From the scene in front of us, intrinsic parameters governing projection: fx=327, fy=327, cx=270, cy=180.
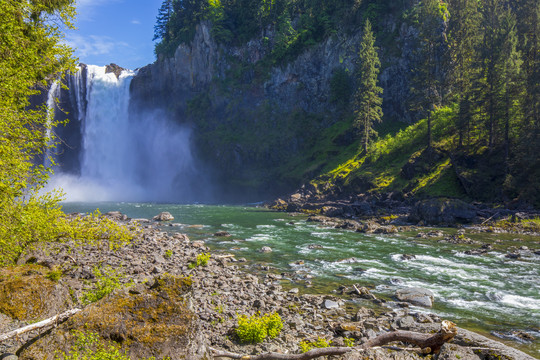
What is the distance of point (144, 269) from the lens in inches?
567

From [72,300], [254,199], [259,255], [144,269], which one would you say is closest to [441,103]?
[254,199]

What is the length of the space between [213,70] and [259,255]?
75.2 metres

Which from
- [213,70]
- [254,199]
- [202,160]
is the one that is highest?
[213,70]

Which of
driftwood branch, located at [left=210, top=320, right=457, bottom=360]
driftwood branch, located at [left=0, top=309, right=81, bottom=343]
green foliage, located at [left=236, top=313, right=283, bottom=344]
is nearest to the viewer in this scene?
driftwood branch, located at [left=0, top=309, right=81, bottom=343]

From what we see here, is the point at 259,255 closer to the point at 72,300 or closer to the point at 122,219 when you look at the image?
the point at 72,300

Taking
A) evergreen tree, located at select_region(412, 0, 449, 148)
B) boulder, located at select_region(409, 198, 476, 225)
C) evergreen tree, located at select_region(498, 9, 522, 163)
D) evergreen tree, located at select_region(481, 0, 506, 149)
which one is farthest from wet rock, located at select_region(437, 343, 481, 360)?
evergreen tree, located at select_region(412, 0, 449, 148)

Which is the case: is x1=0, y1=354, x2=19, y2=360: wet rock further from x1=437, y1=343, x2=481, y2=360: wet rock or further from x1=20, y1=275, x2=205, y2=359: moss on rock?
x1=437, y1=343, x2=481, y2=360: wet rock

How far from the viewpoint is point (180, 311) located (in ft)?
22.4

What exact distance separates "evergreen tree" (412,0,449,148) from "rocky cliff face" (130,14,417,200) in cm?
442

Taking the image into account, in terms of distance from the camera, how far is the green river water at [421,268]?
38.4ft

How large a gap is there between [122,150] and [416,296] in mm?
87945

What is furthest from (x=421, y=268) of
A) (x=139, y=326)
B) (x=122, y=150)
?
(x=122, y=150)

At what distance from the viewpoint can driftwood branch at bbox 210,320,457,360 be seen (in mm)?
6387

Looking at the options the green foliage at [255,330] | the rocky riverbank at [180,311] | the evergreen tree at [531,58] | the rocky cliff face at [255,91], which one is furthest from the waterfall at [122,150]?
the green foliage at [255,330]
